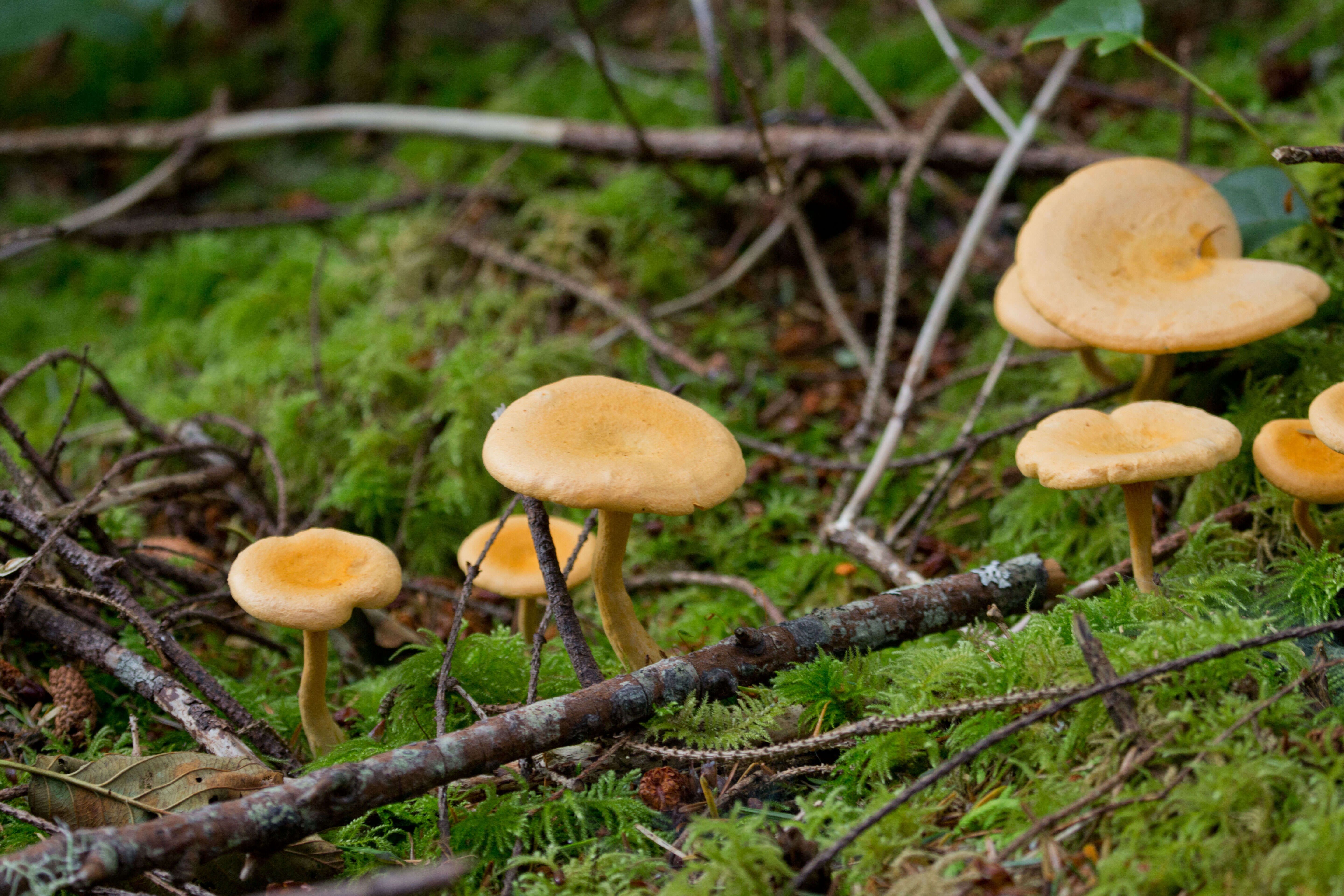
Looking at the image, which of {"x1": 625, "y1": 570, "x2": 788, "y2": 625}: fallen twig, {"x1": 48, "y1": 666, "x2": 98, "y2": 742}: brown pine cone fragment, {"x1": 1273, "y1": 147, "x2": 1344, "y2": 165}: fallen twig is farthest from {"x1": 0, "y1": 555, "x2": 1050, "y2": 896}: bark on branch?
{"x1": 1273, "y1": 147, "x2": 1344, "y2": 165}: fallen twig

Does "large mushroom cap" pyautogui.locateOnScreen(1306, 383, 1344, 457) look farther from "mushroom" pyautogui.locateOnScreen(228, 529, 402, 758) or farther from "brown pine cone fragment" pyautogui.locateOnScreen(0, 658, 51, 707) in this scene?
"brown pine cone fragment" pyautogui.locateOnScreen(0, 658, 51, 707)

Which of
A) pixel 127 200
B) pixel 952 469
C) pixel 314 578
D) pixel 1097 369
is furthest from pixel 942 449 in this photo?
pixel 127 200

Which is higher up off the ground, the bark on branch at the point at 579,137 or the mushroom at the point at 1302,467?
the bark on branch at the point at 579,137

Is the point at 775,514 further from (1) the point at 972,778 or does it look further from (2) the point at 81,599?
(2) the point at 81,599

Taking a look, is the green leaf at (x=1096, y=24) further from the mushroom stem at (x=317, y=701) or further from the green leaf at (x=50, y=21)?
the green leaf at (x=50, y=21)

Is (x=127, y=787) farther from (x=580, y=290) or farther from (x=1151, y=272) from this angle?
(x=1151, y=272)

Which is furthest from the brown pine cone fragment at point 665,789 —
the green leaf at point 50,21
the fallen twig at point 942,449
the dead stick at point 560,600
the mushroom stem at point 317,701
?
the green leaf at point 50,21
